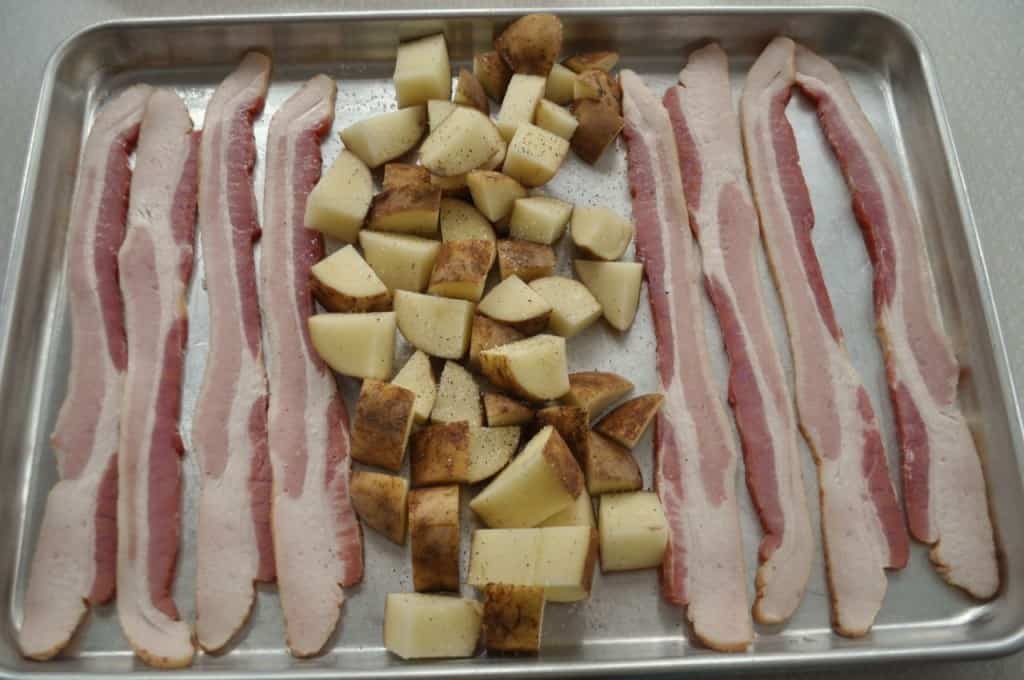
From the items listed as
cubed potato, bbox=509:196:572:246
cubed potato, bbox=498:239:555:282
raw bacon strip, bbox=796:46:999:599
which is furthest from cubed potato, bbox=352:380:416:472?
raw bacon strip, bbox=796:46:999:599

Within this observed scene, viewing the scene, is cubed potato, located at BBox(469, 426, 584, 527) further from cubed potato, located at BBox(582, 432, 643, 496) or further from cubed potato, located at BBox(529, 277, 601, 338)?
cubed potato, located at BBox(529, 277, 601, 338)

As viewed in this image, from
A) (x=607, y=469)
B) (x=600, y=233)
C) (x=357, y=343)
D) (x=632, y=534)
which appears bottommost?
(x=632, y=534)

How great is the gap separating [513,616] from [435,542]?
189mm

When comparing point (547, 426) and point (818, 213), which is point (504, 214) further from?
point (818, 213)

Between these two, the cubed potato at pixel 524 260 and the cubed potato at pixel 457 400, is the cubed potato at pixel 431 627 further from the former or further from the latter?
the cubed potato at pixel 524 260

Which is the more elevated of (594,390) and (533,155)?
(533,155)

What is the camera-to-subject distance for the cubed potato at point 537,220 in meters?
1.83

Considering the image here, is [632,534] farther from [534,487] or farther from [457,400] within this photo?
[457,400]

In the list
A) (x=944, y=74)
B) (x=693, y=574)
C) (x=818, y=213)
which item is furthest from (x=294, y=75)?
(x=944, y=74)

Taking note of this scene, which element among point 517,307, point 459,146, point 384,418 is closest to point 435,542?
point 384,418

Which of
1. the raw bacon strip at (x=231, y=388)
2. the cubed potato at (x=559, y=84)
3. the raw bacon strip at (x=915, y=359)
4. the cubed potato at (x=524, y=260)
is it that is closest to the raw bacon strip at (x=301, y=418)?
the raw bacon strip at (x=231, y=388)

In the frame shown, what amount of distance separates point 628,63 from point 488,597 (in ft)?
4.44

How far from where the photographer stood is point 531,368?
163 cm

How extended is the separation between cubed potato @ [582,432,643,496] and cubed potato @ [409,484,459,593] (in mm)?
257
